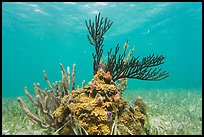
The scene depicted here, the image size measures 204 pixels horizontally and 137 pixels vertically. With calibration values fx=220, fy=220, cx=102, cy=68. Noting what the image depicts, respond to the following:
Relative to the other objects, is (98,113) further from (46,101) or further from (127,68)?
(127,68)

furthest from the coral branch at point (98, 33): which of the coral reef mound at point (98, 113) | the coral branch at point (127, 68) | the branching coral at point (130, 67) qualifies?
the coral reef mound at point (98, 113)

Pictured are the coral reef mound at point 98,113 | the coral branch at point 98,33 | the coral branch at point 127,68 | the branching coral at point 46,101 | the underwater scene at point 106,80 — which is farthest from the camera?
the coral branch at point 98,33

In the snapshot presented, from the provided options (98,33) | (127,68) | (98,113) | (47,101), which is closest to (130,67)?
(127,68)

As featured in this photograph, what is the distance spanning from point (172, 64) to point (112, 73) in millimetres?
109664

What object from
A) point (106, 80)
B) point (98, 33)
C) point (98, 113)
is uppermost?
point (98, 33)

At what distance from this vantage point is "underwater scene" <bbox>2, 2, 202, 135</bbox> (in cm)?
394

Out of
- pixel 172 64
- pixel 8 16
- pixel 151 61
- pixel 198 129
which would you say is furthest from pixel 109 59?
pixel 172 64

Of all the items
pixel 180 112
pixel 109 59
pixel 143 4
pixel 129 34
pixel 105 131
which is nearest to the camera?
pixel 105 131

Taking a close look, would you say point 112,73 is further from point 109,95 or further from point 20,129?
point 20,129

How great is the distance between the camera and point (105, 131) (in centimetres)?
353

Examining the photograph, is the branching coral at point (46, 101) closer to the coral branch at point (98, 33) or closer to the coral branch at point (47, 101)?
the coral branch at point (47, 101)

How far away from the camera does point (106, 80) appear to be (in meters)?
4.45

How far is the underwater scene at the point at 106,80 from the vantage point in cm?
394

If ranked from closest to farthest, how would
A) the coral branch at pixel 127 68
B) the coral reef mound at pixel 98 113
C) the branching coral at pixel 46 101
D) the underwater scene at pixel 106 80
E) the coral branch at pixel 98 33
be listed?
the coral reef mound at pixel 98 113
the underwater scene at pixel 106 80
the branching coral at pixel 46 101
the coral branch at pixel 127 68
the coral branch at pixel 98 33
